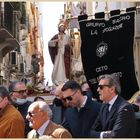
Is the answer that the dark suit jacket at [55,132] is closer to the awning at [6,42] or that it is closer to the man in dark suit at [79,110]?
the man in dark suit at [79,110]

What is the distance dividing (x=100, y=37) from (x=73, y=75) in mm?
549

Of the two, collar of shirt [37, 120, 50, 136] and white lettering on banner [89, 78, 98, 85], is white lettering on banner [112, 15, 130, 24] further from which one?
collar of shirt [37, 120, 50, 136]

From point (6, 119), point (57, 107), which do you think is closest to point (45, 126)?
point (6, 119)

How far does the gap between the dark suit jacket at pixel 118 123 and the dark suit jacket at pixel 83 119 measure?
0.45ft

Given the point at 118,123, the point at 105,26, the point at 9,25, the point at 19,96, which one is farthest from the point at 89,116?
the point at 9,25

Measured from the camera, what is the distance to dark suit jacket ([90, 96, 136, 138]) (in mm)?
3896

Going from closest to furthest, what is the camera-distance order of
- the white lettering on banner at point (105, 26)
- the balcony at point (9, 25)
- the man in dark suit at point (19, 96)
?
the man in dark suit at point (19, 96), the balcony at point (9, 25), the white lettering on banner at point (105, 26)

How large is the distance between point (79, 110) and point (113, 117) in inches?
16.9

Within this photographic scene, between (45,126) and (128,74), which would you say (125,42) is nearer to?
(128,74)

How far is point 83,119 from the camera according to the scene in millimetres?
4355

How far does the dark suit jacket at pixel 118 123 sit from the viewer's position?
3.90 m

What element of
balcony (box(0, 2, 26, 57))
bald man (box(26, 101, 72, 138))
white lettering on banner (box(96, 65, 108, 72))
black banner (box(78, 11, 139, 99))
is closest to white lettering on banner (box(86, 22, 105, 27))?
black banner (box(78, 11, 139, 99))

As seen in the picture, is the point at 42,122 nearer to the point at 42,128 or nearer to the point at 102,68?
the point at 42,128

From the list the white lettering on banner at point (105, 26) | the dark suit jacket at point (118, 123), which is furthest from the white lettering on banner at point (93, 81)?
the dark suit jacket at point (118, 123)
